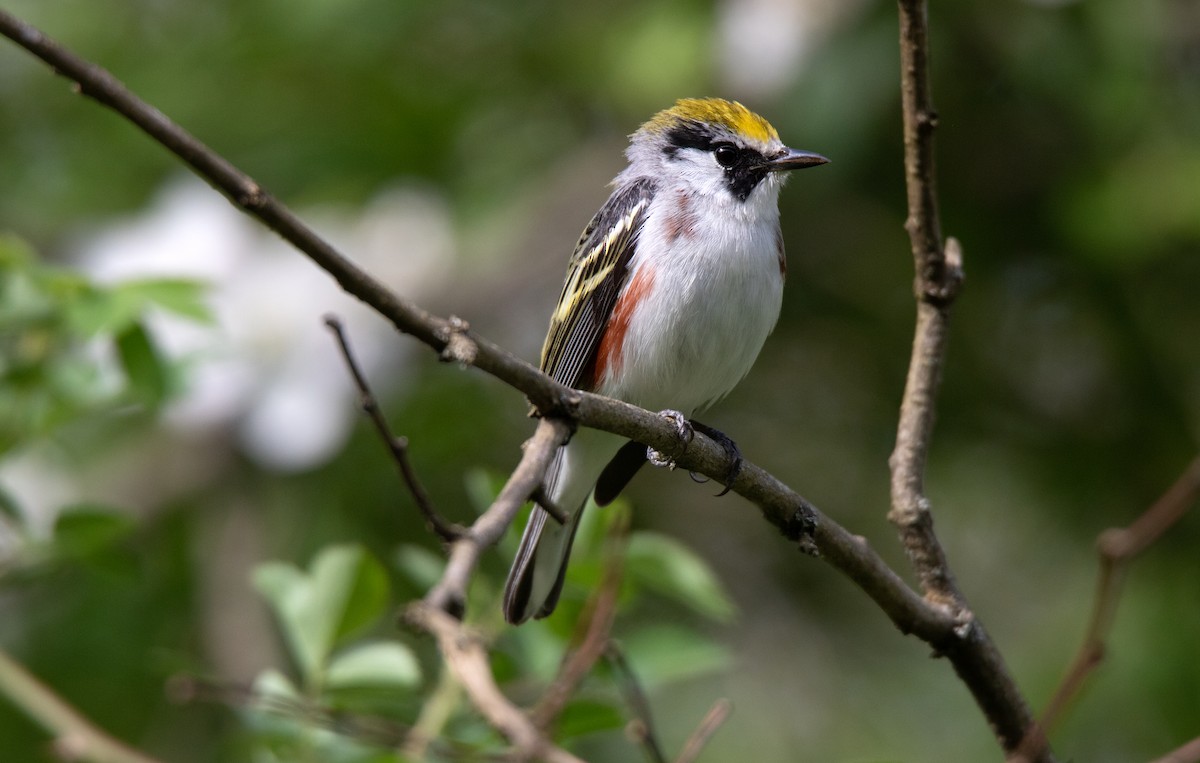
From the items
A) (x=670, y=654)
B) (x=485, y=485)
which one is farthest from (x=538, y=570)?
(x=670, y=654)

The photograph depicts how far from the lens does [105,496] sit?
5.83 meters

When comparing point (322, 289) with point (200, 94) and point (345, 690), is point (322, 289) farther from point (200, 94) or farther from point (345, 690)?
point (345, 690)

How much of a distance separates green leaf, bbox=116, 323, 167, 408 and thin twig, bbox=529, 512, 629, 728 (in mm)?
1262

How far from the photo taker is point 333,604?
2.92 m

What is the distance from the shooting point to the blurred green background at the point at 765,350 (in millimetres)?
5410

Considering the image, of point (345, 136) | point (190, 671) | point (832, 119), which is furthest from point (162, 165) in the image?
point (190, 671)

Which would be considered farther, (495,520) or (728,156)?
(728,156)

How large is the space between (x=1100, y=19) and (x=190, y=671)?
14.2 ft

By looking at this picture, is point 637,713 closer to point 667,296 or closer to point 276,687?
point 276,687

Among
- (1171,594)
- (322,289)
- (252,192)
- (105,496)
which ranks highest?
(322,289)

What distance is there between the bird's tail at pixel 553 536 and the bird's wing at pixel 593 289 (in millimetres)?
201

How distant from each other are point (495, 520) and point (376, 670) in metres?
1.39

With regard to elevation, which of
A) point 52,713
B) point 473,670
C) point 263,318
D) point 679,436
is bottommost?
point 473,670

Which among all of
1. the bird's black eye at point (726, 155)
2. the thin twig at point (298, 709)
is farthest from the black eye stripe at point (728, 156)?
the thin twig at point (298, 709)
